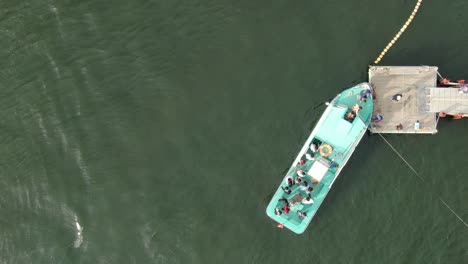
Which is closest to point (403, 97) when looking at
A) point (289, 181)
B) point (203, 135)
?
point (289, 181)

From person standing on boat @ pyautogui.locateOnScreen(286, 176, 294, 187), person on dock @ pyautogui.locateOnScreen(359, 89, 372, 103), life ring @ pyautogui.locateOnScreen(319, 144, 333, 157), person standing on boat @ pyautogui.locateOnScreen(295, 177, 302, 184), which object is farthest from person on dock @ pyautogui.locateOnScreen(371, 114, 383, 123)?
person standing on boat @ pyautogui.locateOnScreen(286, 176, 294, 187)

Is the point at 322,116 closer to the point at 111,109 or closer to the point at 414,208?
the point at 414,208

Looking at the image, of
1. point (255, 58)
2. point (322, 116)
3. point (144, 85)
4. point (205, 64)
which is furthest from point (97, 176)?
point (322, 116)

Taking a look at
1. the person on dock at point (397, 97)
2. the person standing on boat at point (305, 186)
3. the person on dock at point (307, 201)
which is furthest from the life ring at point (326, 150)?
the person on dock at point (397, 97)

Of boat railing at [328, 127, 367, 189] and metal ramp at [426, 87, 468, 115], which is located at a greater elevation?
metal ramp at [426, 87, 468, 115]

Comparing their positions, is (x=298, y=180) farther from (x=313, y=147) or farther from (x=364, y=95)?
(x=364, y=95)

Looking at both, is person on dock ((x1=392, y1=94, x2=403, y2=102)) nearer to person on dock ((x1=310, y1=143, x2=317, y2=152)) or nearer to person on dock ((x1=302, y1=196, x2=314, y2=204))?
person on dock ((x1=310, y1=143, x2=317, y2=152))
